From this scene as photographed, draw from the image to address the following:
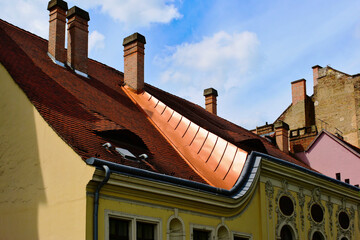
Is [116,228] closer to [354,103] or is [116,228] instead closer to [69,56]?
[69,56]

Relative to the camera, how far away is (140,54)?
2297cm

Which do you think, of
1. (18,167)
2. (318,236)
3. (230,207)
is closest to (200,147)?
(230,207)

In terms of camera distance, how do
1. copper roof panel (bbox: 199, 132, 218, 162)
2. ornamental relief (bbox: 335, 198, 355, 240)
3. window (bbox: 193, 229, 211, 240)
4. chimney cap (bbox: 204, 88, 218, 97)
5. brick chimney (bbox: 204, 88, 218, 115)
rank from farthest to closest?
chimney cap (bbox: 204, 88, 218, 97)
brick chimney (bbox: 204, 88, 218, 115)
ornamental relief (bbox: 335, 198, 355, 240)
copper roof panel (bbox: 199, 132, 218, 162)
window (bbox: 193, 229, 211, 240)

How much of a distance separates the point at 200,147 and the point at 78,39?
19.0ft

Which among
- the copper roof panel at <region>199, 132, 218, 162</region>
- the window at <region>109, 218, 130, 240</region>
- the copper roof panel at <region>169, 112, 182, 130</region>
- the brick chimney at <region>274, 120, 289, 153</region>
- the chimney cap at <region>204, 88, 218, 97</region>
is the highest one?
the chimney cap at <region>204, 88, 218, 97</region>

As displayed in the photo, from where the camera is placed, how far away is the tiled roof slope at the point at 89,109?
15.2 m

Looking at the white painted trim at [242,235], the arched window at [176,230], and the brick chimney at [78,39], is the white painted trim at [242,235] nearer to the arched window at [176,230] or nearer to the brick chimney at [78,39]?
the arched window at [176,230]

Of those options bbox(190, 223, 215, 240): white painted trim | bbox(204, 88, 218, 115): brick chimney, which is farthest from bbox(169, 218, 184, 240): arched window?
bbox(204, 88, 218, 115): brick chimney

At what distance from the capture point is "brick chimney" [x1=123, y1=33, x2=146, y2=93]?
22.5 m

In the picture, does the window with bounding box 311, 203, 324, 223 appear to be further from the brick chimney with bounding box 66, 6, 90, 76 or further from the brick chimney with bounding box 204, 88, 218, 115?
the brick chimney with bounding box 204, 88, 218, 115

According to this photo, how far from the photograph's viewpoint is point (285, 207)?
19.8 m

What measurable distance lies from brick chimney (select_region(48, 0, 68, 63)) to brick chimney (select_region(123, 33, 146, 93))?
292 centimetres

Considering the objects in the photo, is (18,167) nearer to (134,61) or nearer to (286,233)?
(134,61)

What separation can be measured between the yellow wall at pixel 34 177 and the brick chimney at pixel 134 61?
7044 mm
